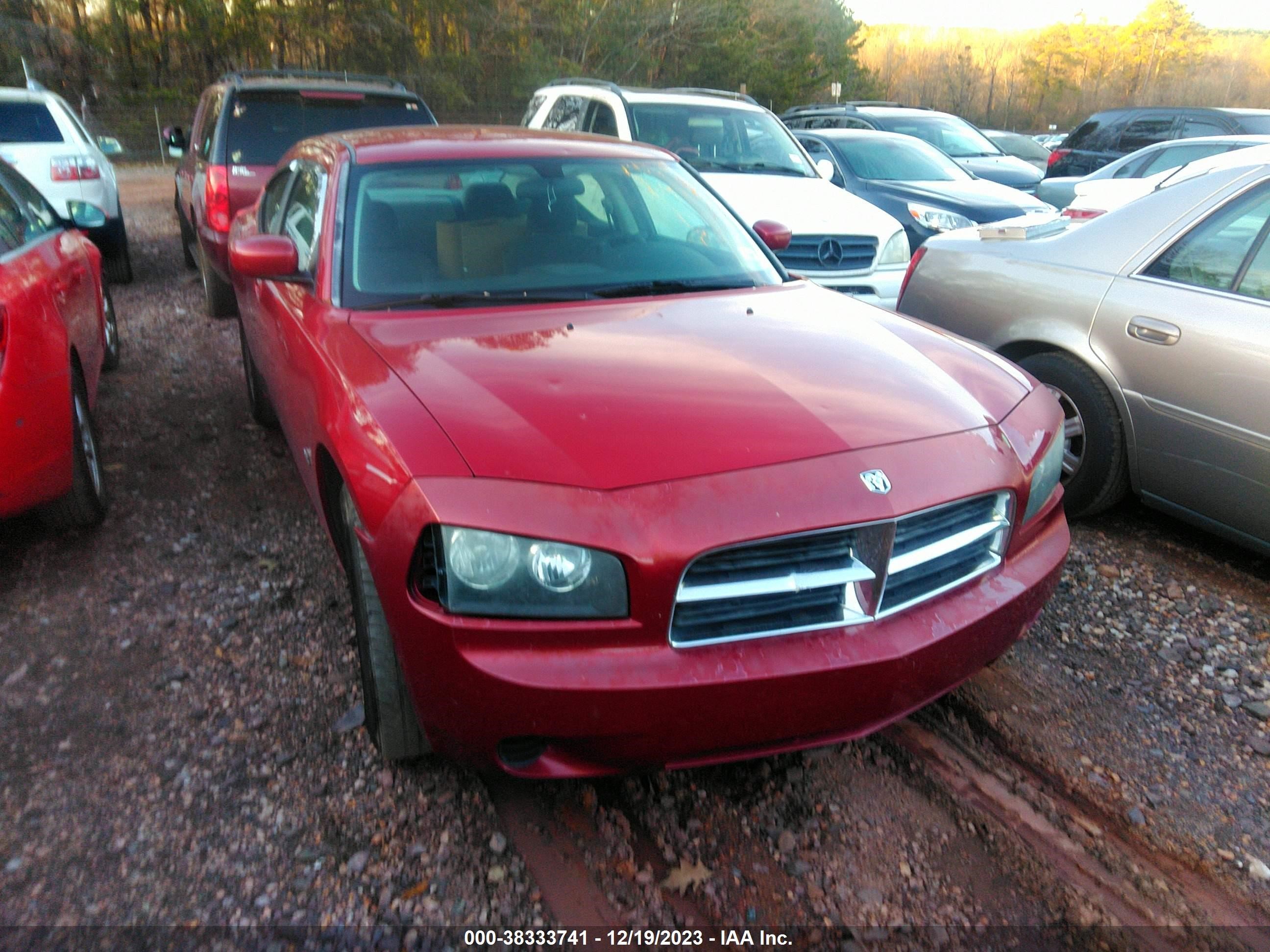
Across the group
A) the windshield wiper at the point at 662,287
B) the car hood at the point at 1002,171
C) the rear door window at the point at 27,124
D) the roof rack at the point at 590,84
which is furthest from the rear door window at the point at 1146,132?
the rear door window at the point at 27,124

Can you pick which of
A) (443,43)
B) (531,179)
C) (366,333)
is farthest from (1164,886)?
(443,43)

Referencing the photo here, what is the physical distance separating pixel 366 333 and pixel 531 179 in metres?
1.11

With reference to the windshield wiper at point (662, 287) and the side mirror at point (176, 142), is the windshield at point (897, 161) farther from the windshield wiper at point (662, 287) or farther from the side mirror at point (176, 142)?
the side mirror at point (176, 142)

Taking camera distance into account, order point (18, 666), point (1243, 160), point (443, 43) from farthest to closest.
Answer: point (443, 43), point (1243, 160), point (18, 666)

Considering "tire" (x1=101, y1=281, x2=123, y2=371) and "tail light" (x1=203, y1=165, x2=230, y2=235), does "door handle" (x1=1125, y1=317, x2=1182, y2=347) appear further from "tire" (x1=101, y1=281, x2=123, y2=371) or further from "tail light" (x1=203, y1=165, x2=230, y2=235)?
"tail light" (x1=203, y1=165, x2=230, y2=235)

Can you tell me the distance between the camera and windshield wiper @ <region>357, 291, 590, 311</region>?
2949mm

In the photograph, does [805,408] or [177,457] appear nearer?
[805,408]

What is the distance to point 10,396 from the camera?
3.12 m

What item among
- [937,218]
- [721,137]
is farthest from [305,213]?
[937,218]

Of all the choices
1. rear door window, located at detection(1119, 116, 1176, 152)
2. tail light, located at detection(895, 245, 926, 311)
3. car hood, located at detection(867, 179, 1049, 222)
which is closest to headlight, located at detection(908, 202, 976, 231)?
car hood, located at detection(867, 179, 1049, 222)

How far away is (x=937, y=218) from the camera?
833cm

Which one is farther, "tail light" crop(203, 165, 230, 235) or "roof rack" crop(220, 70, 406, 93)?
"roof rack" crop(220, 70, 406, 93)

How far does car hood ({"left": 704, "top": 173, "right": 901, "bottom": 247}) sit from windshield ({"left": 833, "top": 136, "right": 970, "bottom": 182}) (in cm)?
207

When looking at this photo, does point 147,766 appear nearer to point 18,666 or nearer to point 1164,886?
point 18,666
